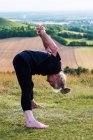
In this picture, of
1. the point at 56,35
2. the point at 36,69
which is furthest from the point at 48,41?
the point at 56,35

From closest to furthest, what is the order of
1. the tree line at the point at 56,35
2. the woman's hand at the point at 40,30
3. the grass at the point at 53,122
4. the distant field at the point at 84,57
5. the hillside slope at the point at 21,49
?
the grass at the point at 53,122 < the woman's hand at the point at 40,30 < the hillside slope at the point at 21,49 < the distant field at the point at 84,57 < the tree line at the point at 56,35

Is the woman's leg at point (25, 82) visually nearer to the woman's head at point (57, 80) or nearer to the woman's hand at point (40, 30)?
the woman's head at point (57, 80)

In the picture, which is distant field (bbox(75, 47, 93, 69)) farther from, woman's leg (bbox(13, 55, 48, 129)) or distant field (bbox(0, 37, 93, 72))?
woman's leg (bbox(13, 55, 48, 129))

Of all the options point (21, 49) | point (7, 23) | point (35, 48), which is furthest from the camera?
point (7, 23)

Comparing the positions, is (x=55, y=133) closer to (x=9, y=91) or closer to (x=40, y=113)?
(x=40, y=113)

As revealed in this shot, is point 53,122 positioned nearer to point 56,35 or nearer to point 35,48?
point 35,48

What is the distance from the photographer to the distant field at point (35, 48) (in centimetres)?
4658

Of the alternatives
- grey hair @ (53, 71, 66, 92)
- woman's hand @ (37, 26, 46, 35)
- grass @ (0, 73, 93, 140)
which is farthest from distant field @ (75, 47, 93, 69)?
grey hair @ (53, 71, 66, 92)

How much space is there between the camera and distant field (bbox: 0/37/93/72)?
46.6 meters

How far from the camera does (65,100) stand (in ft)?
33.8

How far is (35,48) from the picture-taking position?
51.1 metres

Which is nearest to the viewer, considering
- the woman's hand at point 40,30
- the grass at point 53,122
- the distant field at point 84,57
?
the grass at point 53,122

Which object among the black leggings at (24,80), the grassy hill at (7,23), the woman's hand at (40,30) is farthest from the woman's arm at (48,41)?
the grassy hill at (7,23)

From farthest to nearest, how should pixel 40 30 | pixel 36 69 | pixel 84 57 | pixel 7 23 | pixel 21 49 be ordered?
pixel 7 23, pixel 21 49, pixel 84 57, pixel 40 30, pixel 36 69
